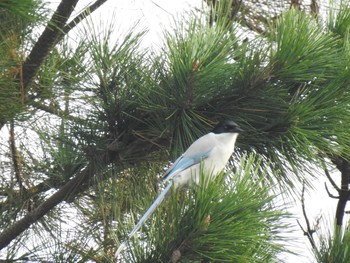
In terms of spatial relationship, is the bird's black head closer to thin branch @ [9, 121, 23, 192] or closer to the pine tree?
the pine tree

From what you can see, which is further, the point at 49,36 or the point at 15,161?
the point at 15,161

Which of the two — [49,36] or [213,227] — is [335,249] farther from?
[49,36]

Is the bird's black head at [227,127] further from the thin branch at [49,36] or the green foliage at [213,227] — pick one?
the thin branch at [49,36]

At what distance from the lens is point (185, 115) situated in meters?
2.43

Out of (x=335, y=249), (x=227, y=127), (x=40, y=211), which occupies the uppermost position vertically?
(x=227, y=127)

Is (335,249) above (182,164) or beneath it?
beneath

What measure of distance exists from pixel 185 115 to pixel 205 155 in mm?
233

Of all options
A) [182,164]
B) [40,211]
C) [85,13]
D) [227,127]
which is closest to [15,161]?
[40,211]

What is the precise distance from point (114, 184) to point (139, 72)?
1.04 ft

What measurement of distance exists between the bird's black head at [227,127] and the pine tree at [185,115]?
0.03 metres

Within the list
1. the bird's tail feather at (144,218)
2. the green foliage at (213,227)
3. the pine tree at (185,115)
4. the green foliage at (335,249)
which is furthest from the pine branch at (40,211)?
the green foliage at (335,249)

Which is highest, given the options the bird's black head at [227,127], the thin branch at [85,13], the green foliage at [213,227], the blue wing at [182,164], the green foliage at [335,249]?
the thin branch at [85,13]

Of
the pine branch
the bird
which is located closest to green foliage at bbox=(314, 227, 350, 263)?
the bird

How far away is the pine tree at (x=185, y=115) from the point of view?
83.4 inches
